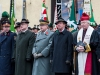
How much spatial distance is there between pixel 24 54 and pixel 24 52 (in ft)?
0.17

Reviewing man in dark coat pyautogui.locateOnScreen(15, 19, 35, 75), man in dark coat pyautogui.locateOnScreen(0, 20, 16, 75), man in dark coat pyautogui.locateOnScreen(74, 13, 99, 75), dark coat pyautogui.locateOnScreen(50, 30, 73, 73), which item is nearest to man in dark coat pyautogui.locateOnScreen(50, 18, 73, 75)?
dark coat pyautogui.locateOnScreen(50, 30, 73, 73)

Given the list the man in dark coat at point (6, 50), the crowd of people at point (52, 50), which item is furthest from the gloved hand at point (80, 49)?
the man in dark coat at point (6, 50)

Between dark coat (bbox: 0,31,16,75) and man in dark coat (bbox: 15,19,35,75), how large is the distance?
0.75ft

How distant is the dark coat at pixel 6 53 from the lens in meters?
8.73

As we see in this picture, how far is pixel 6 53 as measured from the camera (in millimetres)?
8789

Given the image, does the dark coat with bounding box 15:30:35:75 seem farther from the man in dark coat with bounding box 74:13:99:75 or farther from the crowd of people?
the man in dark coat with bounding box 74:13:99:75

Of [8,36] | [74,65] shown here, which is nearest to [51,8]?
[8,36]

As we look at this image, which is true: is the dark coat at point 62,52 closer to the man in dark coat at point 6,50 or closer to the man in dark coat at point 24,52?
the man in dark coat at point 24,52

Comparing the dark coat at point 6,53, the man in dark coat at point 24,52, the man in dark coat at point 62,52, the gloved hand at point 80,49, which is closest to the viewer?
the gloved hand at point 80,49

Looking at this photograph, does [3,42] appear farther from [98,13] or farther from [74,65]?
[98,13]

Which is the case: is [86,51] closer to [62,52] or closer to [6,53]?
[62,52]

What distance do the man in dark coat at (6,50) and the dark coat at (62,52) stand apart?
4.66 ft

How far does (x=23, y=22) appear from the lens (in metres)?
8.59

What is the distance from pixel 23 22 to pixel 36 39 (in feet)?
1.87
